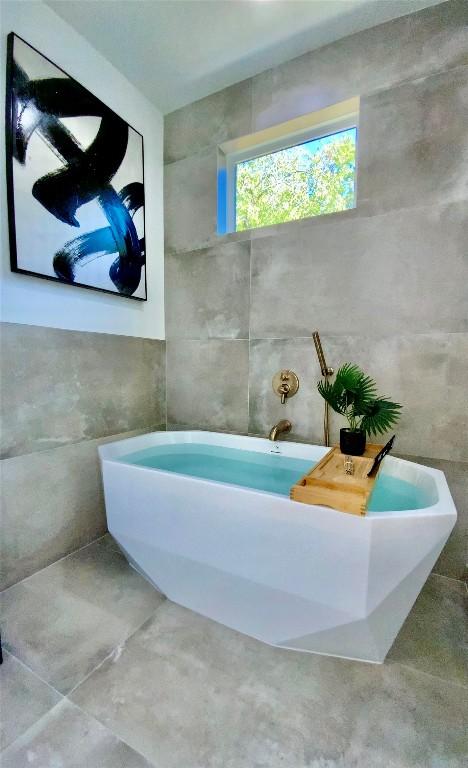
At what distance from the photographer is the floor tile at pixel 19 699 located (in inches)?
33.3

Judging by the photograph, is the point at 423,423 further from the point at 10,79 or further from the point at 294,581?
the point at 10,79

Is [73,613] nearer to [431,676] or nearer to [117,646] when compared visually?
[117,646]

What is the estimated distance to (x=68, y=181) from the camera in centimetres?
154

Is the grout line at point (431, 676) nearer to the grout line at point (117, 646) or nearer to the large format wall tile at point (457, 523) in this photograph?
the large format wall tile at point (457, 523)

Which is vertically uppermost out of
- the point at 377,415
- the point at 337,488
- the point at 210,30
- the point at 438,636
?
the point at 210,30

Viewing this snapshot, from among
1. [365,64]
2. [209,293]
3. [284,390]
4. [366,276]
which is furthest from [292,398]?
[365,64]

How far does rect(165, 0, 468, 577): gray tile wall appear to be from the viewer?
1.44 metres

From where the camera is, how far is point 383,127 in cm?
154

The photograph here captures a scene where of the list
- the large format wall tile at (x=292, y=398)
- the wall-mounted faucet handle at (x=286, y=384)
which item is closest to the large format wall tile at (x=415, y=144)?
the large format wall tile at (x=292, y=398)

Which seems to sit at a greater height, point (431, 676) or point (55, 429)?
point (55, 429)

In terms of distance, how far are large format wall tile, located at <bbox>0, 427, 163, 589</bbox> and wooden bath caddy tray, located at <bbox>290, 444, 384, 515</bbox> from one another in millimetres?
1228

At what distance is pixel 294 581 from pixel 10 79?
7.27 feet

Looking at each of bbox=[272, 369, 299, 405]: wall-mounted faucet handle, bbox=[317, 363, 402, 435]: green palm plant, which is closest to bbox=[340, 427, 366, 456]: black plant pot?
bbox=[317, 363, 402, 435]: green palm plant

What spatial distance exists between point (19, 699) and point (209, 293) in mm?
1939
